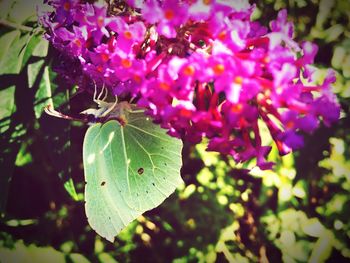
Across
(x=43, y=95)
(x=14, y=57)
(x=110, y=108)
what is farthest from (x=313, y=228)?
(x=14, y=57)

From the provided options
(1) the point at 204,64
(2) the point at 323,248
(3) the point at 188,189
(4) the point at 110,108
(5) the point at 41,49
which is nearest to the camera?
(1) the point at 204,64

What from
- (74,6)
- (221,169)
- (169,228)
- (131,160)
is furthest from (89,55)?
(169,228)

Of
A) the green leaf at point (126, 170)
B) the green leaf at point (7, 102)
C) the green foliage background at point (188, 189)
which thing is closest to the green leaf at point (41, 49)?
the green foliage background at point (188, 189)

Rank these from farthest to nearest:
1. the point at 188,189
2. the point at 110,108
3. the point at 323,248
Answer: the point at 188,189, the point at 323,248, the point at 110,108

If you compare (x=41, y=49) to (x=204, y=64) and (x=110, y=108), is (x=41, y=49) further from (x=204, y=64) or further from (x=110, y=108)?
(x=204, y=64)

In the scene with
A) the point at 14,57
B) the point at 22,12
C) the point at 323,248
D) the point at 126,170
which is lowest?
the point at 323,248

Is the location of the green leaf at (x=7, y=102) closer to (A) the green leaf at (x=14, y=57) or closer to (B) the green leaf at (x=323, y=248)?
(A) the green leaf at (x=14, y=57)
